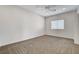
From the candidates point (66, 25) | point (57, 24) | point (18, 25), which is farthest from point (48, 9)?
point (18, 25)

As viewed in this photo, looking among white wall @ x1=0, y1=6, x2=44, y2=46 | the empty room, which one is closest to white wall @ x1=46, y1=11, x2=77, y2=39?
the empty room

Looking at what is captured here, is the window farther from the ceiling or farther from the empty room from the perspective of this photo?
the ceiling

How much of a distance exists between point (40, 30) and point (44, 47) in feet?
1.11

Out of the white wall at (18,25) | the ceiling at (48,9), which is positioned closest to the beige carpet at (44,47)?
the white wall at (18,25)

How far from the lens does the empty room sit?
1.58 meters

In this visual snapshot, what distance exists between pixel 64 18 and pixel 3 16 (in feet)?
3.73

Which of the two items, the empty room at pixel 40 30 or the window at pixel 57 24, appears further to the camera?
the window at pixel 57 24

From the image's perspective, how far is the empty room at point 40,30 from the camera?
158 cm

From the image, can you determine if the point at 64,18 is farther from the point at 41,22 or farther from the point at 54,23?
the point at 41,22

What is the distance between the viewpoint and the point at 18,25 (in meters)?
1.69

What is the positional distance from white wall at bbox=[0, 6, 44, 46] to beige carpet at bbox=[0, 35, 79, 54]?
0.33 feet

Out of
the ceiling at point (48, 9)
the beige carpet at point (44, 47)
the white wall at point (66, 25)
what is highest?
the ceiling at point (48, 9)

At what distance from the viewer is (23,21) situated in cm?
176

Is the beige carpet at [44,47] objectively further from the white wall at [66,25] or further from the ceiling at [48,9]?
the ceiling at [48,9]
